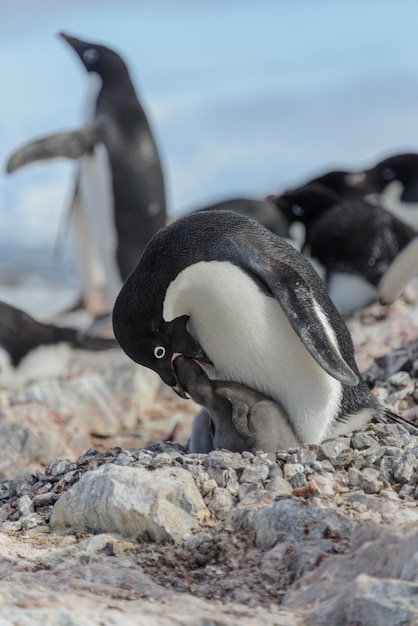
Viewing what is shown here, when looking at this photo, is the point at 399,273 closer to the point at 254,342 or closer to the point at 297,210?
the point at 297,210

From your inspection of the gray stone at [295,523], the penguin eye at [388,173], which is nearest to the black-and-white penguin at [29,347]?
the penguin eye at [388,173]

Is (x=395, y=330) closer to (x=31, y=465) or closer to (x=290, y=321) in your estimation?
(x=31, y=465)

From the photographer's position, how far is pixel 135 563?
3.13 metres

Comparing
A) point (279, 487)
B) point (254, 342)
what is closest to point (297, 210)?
point (254, 342)

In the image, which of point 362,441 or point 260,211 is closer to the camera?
point 362,441

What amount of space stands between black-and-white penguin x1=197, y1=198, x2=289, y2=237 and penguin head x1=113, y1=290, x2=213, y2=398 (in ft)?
13.5

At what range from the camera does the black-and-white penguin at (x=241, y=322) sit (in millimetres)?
4086

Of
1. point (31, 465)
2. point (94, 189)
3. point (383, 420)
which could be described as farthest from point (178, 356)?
point (94, 189)

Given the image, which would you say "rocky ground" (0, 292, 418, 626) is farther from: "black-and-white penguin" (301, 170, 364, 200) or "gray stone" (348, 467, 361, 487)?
"black-and-white penguin" (301, 170, 364, 200)

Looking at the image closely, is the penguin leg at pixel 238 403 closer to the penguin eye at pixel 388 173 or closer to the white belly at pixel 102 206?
the white belly at pixel 102 206

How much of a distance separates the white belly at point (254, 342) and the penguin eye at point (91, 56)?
613 centimetres

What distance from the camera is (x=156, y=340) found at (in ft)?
13.6

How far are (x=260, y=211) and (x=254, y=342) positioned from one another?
4.29 m

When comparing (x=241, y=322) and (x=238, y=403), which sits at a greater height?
(x=241, y=322)
